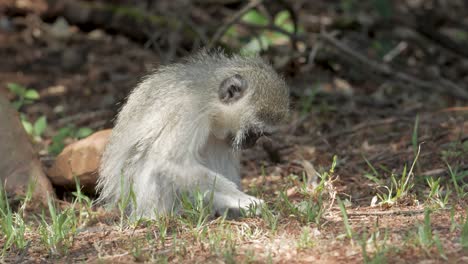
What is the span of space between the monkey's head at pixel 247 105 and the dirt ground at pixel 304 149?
1.55 feet

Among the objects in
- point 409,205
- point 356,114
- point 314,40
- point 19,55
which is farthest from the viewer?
point 19,55

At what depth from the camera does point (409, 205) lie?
451 cm

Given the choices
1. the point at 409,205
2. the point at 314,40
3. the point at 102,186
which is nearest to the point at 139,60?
the point at 314,40

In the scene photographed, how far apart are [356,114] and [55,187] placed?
323 centimetres

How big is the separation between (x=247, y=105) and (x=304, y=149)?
1.92 m

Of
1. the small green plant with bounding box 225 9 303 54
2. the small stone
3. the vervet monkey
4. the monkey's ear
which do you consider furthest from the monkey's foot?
the small green plant with bounding box 225 9 303 54

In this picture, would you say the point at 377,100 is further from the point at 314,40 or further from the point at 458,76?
the point at 458,76

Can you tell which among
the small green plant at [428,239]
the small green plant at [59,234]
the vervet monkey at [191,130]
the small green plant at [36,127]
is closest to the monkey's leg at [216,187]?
the vervet monkey at [191,130]

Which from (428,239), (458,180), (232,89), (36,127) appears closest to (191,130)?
(232,89)

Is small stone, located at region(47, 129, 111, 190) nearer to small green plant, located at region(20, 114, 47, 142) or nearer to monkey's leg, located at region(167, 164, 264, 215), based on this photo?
small green plant, located at region(20, 114, 47, 142)

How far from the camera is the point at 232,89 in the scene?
4926mm

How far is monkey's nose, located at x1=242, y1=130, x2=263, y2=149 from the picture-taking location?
16.3 feet

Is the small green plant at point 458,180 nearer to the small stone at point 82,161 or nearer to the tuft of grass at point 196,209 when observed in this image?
the tuft of grass at point 196,209

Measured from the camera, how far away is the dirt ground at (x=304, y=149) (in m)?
3.79
